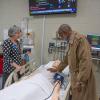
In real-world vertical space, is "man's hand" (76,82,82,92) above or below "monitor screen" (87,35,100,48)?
below

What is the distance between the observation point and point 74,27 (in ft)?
14.6

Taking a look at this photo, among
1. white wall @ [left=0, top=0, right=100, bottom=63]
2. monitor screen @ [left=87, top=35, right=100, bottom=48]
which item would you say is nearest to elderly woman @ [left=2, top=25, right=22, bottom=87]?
monitor screen @ [left=87, top=35, right=100, bottom=48]

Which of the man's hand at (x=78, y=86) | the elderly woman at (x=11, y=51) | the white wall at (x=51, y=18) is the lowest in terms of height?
the man's hand at (x=78, y=86)

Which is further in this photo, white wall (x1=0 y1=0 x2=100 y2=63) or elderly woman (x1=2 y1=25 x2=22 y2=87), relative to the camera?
white wall (x1=0 y1=0 x2=100 y2=63)

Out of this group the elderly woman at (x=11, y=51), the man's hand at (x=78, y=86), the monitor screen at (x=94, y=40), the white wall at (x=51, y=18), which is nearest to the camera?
the man's hand at (x=78, y=86)

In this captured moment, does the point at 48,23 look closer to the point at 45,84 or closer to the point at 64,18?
the point at 64,18

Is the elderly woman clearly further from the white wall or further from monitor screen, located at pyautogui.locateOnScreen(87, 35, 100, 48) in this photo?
the white wall

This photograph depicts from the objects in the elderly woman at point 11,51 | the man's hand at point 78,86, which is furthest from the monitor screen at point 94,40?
A: the elderly woman at point 11,51

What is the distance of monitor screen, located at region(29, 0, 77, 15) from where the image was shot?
4293mm

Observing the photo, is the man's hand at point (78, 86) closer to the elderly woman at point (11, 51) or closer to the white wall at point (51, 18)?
the elderly woman at point (11, 51)

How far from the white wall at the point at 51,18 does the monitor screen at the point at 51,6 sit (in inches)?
5.1

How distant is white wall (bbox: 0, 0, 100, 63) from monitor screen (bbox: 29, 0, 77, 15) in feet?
0.43

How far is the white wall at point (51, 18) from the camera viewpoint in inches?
168

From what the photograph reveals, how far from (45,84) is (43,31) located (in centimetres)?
248
